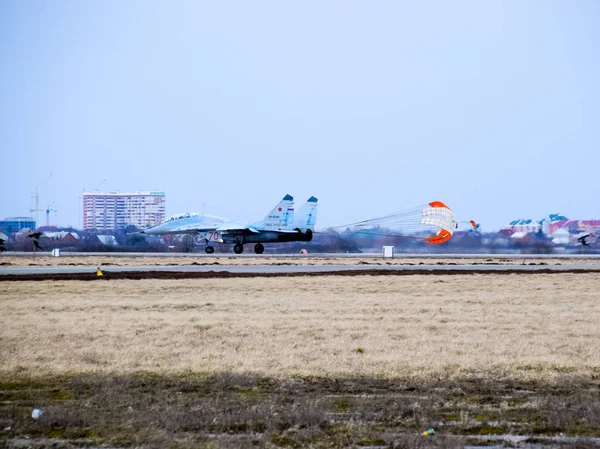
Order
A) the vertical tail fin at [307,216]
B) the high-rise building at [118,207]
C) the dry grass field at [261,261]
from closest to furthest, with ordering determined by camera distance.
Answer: the dry grass field at [261,261] < the vertical tail fin at [307,216] < the high-rise building at [118,207]

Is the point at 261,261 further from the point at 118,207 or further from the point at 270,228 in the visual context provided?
the point at 118,207

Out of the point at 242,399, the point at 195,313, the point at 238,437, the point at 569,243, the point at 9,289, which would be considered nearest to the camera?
the point at 238,437

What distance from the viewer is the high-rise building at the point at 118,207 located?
12959 centimetres

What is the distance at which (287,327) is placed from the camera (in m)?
15.6

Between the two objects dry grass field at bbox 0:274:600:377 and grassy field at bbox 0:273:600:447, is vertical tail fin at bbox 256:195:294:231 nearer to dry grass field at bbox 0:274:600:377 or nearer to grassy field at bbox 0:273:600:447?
dry grass field at bbox 0:274:600:377

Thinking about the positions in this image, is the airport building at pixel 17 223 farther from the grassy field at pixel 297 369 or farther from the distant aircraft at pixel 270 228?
the grassy field at pixel 297 369

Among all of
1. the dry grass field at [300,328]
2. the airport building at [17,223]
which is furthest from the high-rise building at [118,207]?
the dry grass field at [300,328]

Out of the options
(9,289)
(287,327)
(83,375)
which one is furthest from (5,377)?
(9,289)

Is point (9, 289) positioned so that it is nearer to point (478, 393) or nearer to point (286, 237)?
point (478, 393)

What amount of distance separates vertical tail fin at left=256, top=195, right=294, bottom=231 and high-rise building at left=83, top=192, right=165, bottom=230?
7082cm

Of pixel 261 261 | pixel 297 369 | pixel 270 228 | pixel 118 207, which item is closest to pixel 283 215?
pixel 270 228

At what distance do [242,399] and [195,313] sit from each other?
9.08m

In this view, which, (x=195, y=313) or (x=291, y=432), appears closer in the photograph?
(x=291, y=432)

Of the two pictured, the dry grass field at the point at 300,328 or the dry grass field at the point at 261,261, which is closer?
the dry grass field at the point at 300,328
